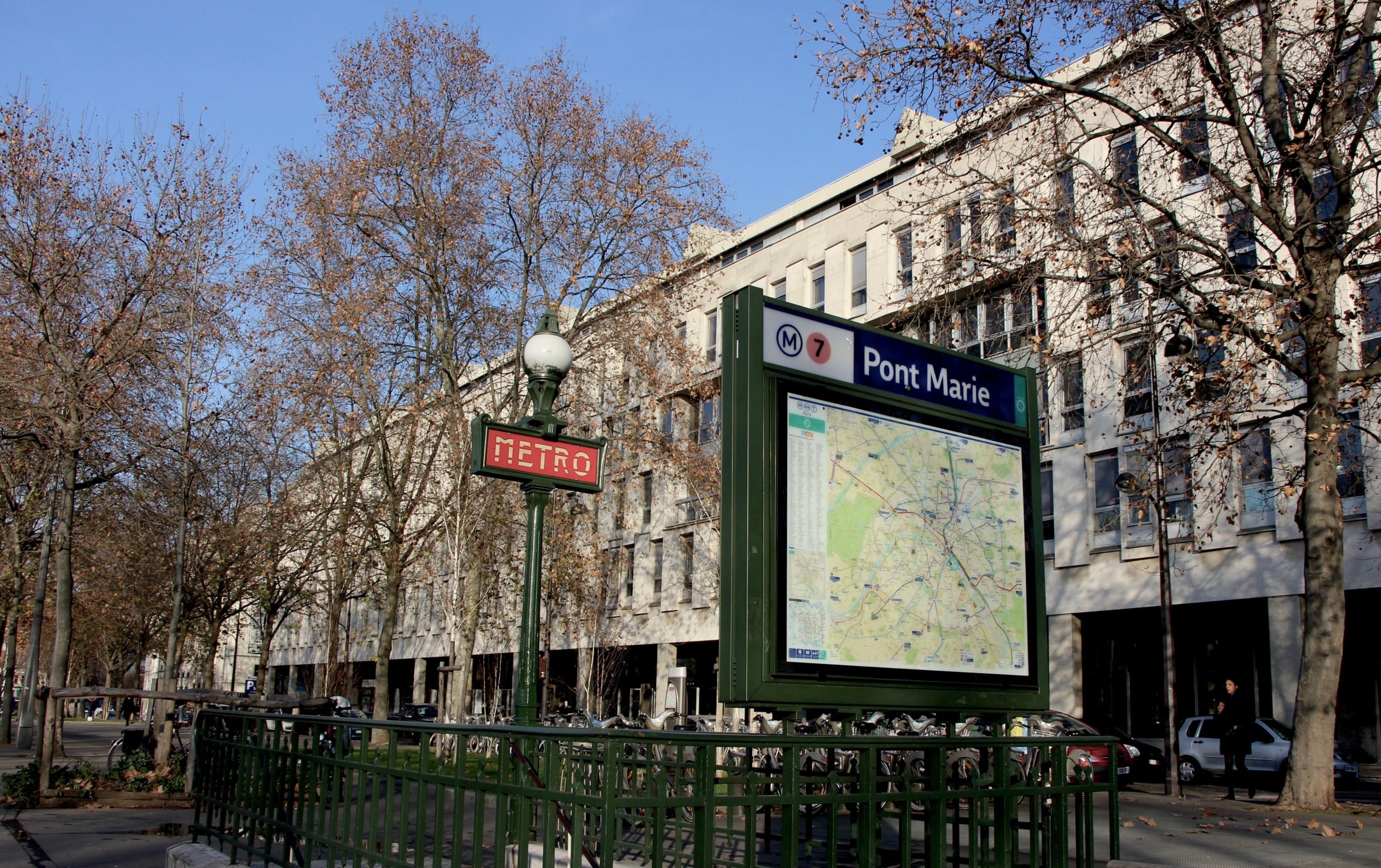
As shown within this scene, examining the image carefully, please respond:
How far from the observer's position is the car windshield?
2278 centimetres

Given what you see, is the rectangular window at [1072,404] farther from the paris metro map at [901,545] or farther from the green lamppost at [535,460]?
the paris metro map at [901,545]

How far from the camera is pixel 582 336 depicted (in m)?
29.3

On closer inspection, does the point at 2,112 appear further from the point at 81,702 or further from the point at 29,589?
the point at 81,702

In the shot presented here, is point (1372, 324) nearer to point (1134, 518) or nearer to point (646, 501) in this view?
point (1134, 518)

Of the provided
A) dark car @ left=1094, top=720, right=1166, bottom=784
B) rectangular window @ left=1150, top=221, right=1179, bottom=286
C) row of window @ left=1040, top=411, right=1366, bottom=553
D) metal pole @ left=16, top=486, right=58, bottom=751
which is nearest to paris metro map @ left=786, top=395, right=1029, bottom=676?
rectangular window @ left=1150, top=221, right=1179, bottom=286

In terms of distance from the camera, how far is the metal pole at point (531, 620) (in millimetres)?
9281

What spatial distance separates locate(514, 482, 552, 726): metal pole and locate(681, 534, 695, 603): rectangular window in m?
32.4

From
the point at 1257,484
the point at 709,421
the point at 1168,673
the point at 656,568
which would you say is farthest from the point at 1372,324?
the point at 656,568

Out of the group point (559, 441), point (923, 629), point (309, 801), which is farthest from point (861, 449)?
point (559, 441)

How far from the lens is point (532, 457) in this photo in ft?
31.8

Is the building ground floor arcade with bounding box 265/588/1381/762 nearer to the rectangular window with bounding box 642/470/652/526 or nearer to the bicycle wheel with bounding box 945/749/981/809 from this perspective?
the rectangular window with bounding box 642/470/652/526

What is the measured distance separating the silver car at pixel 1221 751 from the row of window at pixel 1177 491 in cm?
436

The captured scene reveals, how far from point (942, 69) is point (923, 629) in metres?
11.3

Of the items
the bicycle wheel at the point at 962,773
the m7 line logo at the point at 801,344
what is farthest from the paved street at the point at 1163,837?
the m7 line logo at the point at 801,344
